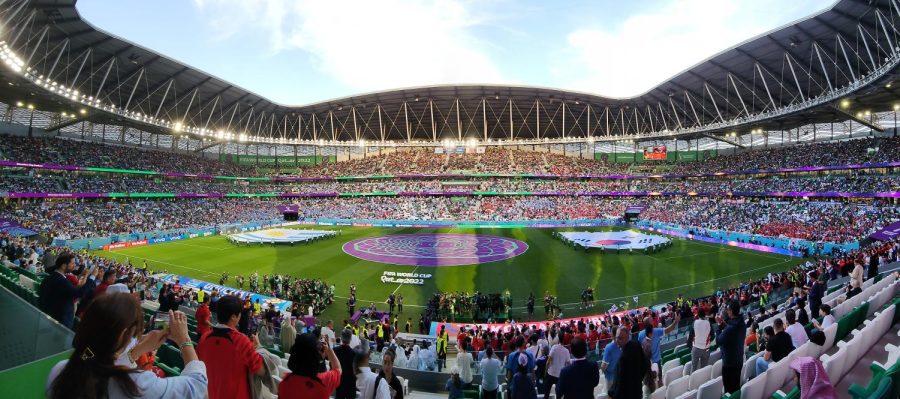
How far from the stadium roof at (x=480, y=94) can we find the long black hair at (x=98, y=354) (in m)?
39.8

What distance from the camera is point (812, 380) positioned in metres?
4.20

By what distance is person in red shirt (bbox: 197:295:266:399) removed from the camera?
3570 mm

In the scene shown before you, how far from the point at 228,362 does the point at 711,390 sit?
6.76m

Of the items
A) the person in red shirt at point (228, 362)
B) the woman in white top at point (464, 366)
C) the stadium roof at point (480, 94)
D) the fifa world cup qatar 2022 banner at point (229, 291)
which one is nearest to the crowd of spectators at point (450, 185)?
the stadium roof at point (480, 94)

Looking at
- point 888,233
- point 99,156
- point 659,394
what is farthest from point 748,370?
point 99,156

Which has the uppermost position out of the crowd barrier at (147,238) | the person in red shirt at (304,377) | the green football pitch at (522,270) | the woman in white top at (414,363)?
the person in red shirt at (304,377)

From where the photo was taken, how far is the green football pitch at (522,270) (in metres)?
23.2

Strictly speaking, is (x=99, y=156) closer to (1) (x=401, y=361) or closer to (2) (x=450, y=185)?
(2) (x=450, y=185)

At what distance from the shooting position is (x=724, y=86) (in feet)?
170

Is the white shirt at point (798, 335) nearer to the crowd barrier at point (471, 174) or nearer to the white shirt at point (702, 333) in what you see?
the white shirt at point (702, 333)

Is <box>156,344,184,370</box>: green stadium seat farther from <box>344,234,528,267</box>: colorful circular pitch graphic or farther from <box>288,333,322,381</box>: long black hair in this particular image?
<box>344,234,528,267</box>: colorful circular pitch graphic

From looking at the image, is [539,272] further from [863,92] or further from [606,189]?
[606,189]

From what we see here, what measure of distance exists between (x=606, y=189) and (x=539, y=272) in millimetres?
49000

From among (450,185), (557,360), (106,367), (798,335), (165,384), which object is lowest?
(557,360)
